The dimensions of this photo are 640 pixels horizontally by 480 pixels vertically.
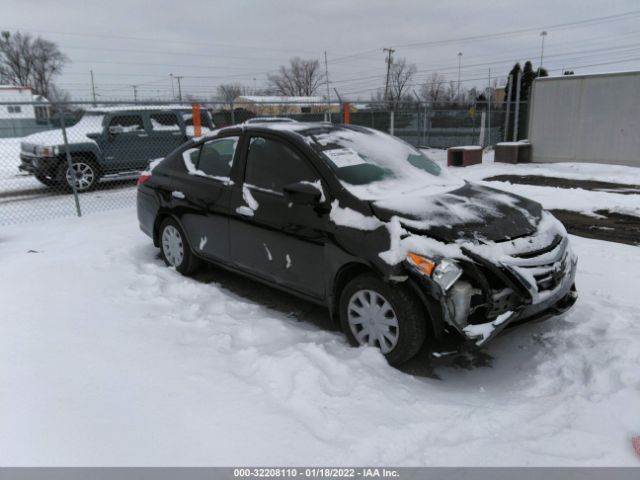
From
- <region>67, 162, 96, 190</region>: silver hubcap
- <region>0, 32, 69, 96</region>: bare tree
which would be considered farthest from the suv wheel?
<region>0, 32, 69, 96</region>: bare tree

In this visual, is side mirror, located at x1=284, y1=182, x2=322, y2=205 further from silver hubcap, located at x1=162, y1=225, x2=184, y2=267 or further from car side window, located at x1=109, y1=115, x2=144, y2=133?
car side window, located at x1=109, y1=115, x2=144, y2=133

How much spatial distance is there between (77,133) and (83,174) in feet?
2.95

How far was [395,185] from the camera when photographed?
3865mm

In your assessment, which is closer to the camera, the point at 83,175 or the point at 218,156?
the point at 218,156

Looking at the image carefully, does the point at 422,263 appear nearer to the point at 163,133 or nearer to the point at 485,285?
the point at 485,285

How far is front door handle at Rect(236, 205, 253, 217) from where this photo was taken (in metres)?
4.18

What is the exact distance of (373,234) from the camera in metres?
3.29

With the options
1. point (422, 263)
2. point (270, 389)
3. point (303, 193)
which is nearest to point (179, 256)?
point (303, 193)

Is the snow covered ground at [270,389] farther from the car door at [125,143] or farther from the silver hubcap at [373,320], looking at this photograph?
the car door at [125,143]

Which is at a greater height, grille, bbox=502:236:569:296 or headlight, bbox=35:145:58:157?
headlight, bbox=35:145:58:157

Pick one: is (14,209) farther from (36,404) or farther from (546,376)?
(546,376)

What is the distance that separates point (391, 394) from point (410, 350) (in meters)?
0.35

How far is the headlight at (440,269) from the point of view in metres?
2.97

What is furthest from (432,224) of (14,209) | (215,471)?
(14,209)
